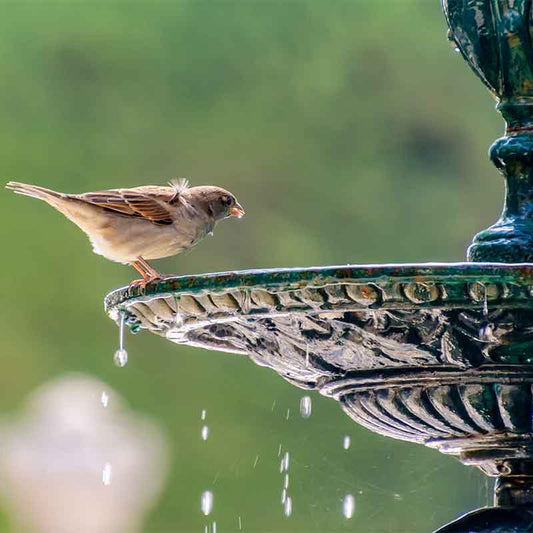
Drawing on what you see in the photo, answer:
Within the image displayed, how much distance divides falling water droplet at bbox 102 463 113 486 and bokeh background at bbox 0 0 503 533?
0.38 metres

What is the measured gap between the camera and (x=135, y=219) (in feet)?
16.3

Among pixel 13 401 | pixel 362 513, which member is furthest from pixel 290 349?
pixel 13 401

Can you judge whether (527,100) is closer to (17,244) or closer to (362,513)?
(362,513)

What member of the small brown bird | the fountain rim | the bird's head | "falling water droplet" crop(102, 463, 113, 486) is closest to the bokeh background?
"falling water droplet" crop(102, 463, 113, 486)

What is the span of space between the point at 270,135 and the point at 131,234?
526 centimetres

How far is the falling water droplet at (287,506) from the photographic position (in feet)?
25.0

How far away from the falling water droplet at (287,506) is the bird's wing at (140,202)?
2844 mm

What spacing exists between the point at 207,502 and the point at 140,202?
12.3 feet

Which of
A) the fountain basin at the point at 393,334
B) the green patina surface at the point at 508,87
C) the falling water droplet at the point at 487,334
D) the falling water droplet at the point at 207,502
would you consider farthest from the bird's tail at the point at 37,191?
the falling water droplet at the point at 207,502

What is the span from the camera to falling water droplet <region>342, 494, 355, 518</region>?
20.6ft

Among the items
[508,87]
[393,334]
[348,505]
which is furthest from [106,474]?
[393,334]

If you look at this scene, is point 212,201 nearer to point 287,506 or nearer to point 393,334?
point 393,334

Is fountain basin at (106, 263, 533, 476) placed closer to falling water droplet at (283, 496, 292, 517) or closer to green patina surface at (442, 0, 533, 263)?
green patina surface at (442, 0, 533, 263)

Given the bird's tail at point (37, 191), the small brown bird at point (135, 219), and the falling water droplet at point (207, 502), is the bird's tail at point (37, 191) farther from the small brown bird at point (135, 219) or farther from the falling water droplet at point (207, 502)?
the falling water droplet at point (207, 502)
